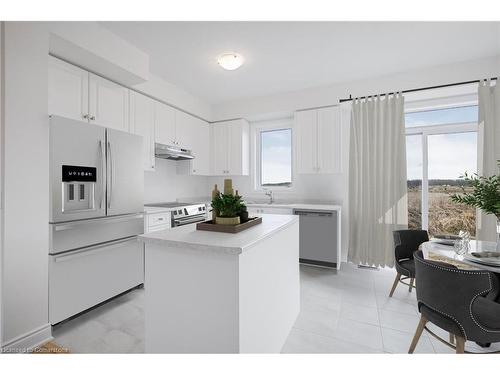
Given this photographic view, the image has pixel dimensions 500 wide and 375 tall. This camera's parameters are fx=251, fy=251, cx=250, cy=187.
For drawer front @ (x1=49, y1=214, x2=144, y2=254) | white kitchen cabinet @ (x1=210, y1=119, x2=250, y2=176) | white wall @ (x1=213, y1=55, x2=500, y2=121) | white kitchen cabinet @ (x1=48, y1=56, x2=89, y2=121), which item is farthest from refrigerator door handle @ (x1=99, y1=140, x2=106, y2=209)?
white wall @ (x1=213, y1=55, x2=500, y2=121)

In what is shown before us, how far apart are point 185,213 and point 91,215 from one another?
53.5 inches

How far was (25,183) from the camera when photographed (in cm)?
187

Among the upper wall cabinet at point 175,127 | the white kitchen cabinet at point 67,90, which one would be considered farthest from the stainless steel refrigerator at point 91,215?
the upper wall cabinet at point 175,127

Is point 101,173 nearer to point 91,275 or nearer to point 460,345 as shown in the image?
point 91,275

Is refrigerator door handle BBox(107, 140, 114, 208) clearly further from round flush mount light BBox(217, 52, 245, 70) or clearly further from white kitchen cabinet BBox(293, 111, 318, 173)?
white kitchen cabinet BBox(293, 111, 318, 173)

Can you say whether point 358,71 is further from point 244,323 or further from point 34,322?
point 34,322

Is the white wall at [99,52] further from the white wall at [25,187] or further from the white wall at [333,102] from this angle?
the white wall at [333,102]

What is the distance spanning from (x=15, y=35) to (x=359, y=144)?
3.78 metres

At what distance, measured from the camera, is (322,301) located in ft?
8.70

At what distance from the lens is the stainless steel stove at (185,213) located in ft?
11.1

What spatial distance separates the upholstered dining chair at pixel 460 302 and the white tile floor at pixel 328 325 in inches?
20.9
